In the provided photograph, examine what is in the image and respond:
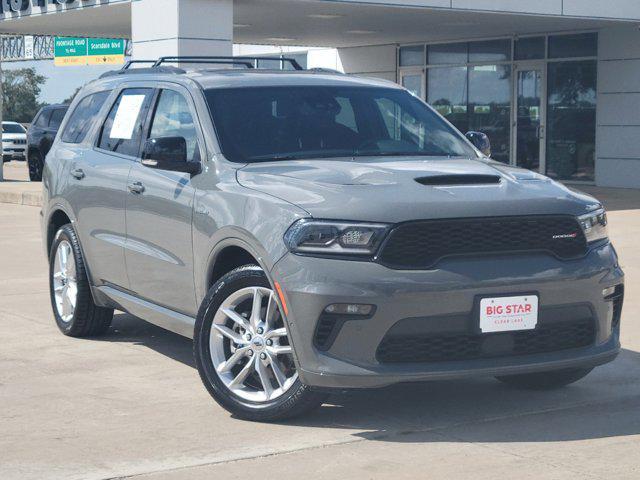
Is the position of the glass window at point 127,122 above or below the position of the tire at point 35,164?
above

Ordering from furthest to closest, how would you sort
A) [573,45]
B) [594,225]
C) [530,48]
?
1. [530,48]
2. [573,45]
3. [594,225]

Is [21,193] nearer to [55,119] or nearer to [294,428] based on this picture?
[55,119]

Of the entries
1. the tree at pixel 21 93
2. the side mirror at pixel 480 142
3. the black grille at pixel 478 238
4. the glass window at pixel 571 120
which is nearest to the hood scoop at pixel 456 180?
the black grille at pixel 478 238

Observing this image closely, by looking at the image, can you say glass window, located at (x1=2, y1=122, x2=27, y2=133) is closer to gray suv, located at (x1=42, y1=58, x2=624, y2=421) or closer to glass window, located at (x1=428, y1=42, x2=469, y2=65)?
glass window, located at (x1=428, y1=42, x2=469, y2=65)

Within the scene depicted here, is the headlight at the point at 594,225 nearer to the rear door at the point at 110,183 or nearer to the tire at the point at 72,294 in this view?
the rear door at the point at 110,183

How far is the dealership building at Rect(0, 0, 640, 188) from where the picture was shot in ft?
71.5

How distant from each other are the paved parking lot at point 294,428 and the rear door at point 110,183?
1.97 ft

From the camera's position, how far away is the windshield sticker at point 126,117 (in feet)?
24.6

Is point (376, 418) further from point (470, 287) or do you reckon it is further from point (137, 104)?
point (137, 104)

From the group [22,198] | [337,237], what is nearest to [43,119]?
[22,198]

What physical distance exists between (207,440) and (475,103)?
23048 millimetres

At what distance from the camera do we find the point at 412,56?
29.6 m

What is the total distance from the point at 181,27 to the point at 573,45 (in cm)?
1054

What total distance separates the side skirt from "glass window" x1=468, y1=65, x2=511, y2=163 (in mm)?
20158
